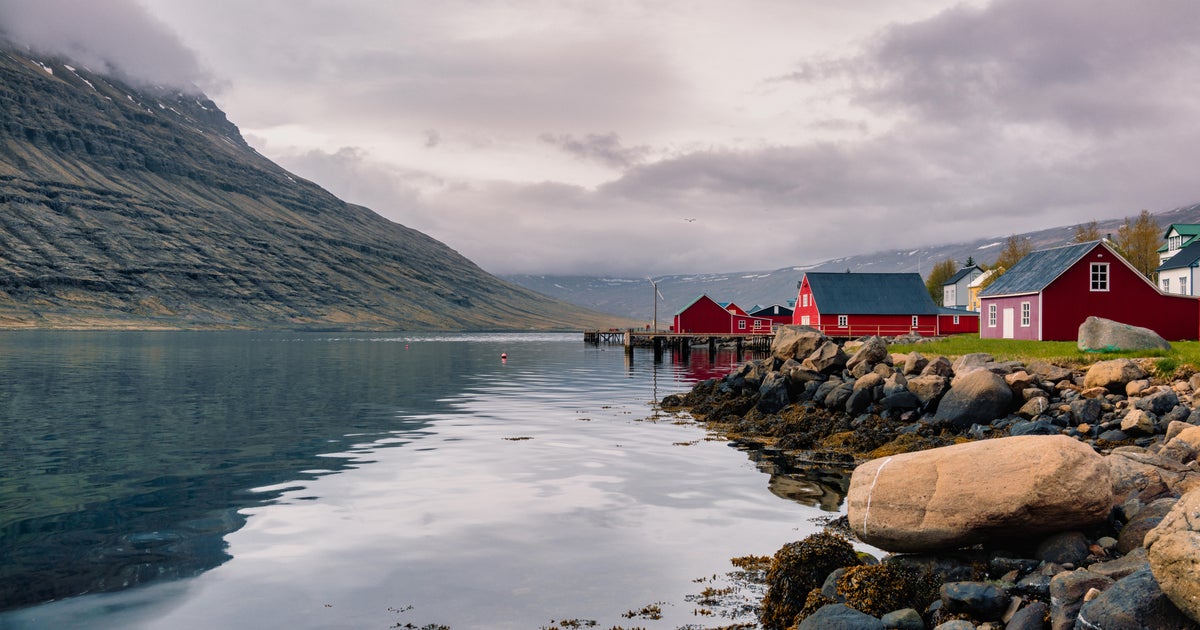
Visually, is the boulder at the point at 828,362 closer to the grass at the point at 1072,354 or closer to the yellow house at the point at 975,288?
the grass at the point at 1072,354

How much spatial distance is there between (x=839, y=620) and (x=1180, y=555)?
345cm

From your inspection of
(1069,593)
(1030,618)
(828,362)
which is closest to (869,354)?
(828,362)

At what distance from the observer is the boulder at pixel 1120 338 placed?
31984 millimetres

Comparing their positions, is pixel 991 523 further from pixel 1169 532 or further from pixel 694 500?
pixel 694 500

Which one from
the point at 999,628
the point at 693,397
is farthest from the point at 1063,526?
the point at 693,397

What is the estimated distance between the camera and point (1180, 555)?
27.2 feet

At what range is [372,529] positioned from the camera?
16.0 m

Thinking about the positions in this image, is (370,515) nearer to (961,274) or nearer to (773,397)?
(773,397)

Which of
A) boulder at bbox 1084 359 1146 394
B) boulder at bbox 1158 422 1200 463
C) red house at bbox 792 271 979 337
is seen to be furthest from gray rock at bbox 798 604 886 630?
red house at bbox 792 271 979 337

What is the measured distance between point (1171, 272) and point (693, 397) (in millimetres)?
A: 82735

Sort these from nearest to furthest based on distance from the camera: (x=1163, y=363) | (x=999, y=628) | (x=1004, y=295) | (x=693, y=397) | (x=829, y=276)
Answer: (x=999, y=628) < (x=1163, y=363) < (x=693, y=397) < (x=1004, y=295) < (x=829, y=276)

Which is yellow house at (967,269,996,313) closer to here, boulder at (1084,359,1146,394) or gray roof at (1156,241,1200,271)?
gray roof at (1156,241,1200,271)

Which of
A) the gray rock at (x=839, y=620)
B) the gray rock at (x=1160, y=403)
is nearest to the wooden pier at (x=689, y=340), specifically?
the gray rock at (x=1160, y=403)

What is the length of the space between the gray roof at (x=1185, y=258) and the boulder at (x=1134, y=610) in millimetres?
100684
